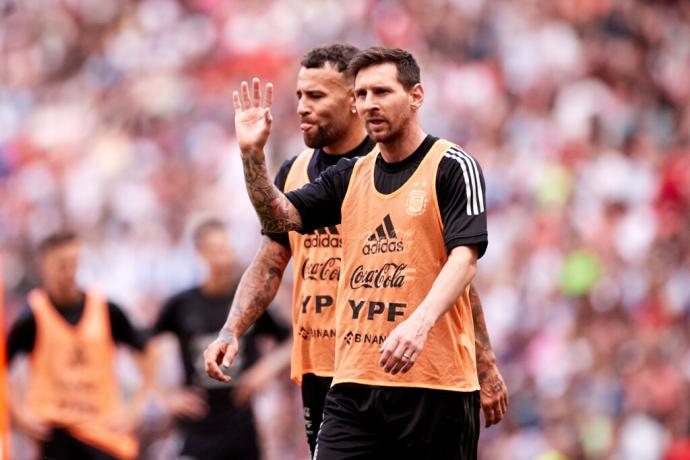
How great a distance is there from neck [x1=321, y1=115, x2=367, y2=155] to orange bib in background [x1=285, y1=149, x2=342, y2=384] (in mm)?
199

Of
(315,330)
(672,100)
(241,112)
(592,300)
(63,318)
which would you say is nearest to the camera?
(241,112)

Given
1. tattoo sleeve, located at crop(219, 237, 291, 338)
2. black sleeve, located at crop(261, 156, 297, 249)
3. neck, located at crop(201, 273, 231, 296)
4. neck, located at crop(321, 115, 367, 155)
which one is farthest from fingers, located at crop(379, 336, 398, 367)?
neck, located at crop(201, 273, 231, 296)

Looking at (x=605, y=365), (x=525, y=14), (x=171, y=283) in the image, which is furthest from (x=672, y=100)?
(x=171, y=283)

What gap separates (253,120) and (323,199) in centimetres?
57

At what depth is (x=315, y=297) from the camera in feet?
27.9

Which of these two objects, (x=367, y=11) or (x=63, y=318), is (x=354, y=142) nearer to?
(x=63, y=318)

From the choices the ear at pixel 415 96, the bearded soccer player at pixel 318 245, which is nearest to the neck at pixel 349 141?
the bearded soccer player at pixel 318 245

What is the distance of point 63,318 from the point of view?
38.9 ft

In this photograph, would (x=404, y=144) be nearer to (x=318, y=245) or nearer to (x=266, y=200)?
(x=266, y=200)

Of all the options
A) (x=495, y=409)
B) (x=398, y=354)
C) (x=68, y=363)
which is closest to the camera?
(x=398, y=354)

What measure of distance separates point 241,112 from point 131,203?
466 inches

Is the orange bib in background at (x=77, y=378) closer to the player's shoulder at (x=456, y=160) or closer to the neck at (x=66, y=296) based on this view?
the neck at (x=66, y=296)

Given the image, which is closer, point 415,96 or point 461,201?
point 461,201

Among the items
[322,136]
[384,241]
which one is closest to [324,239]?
[322,136]
